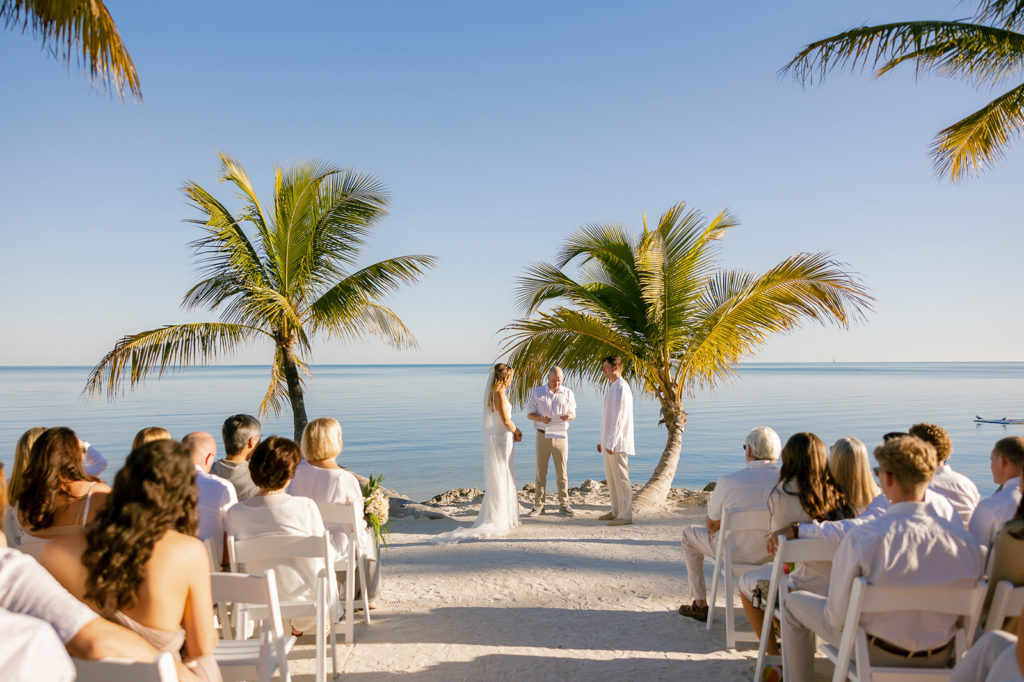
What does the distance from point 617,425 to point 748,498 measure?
14.5 ft

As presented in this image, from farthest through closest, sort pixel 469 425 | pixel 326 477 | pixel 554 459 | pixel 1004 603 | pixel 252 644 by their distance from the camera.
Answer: pixel 469 425
pixel 554 459
pixel 326 477
pixel 252 644
pixel 1004 603

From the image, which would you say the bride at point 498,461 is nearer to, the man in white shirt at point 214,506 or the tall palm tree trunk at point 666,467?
the tall palm tree trunk at point 666,467

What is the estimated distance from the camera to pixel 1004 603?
9.62ft

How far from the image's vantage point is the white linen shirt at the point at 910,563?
301 centimetres

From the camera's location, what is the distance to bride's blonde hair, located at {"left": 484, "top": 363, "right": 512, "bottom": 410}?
8680mm

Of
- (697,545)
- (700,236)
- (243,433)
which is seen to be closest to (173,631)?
(243,433)

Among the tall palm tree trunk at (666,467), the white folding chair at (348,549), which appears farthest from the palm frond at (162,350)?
the tall palm tree trunk at (666,467)

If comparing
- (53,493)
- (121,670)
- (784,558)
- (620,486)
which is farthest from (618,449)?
(121,670)

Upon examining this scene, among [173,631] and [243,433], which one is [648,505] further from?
[173,631]

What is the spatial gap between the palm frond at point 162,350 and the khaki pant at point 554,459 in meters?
4.61

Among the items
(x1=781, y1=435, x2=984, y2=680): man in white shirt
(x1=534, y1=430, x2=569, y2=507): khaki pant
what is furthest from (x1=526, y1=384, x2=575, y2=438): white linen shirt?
(x1=781, y1=435, x2=984, y2=680): man in white shirt

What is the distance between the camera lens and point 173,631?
255 cm

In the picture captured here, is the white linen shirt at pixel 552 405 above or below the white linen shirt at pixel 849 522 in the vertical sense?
above

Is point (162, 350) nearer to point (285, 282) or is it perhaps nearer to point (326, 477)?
point (285, 282)
